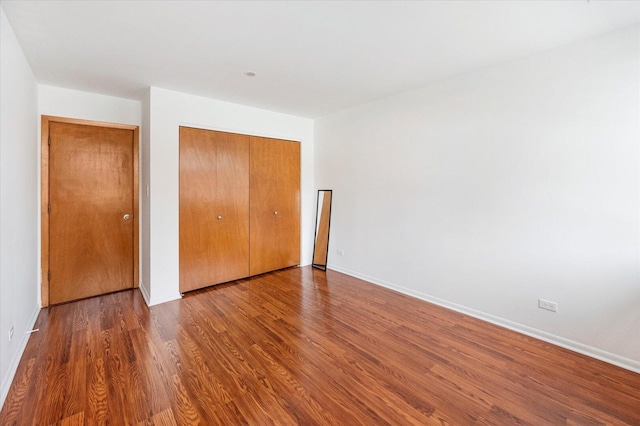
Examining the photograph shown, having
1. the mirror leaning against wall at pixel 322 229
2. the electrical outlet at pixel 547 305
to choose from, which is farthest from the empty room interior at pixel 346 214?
the mirror leaning against wall at pixel 322 229

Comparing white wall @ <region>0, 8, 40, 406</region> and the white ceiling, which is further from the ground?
the white ceiling

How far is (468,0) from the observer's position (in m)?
1.85

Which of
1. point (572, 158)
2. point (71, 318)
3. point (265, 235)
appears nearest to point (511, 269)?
point (572, 158)

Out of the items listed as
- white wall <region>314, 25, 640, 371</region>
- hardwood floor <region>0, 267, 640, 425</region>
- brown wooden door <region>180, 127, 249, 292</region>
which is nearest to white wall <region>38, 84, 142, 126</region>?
brown wooden door <region>180, 127, 249, 292</region>

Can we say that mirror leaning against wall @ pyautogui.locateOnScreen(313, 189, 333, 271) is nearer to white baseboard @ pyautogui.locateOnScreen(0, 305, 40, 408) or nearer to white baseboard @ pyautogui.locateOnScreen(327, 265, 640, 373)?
white baseboard @ pyautogui.locateOnScreen(327, 265, 640, 373)

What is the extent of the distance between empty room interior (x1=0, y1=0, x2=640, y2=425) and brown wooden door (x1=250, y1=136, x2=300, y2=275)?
0.18 feet

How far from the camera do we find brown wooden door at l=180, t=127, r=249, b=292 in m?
3.64

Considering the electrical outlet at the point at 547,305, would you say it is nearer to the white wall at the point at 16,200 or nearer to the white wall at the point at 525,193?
the white wall at the point at 525,193

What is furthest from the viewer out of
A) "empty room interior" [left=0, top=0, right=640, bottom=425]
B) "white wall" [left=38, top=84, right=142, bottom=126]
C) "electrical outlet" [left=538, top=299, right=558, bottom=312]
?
"white wall" [left=38, top=84, right=142, bottom=126]

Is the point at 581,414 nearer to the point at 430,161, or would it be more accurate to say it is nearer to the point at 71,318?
the point at 430,161

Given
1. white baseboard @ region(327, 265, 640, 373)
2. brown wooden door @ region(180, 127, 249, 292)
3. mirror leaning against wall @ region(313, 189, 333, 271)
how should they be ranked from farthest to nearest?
mirror leaning against wall @ region(313, 189, 333, 271) → brown wooden door @ region(180, 127, 249, 292) → white baseboard @ region(327, 265, 640, 373)

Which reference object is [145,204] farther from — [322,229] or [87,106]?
[322,229]

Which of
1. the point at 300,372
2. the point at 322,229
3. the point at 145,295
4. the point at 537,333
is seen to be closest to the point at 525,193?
the point at 537,333

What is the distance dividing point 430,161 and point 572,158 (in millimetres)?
1283
